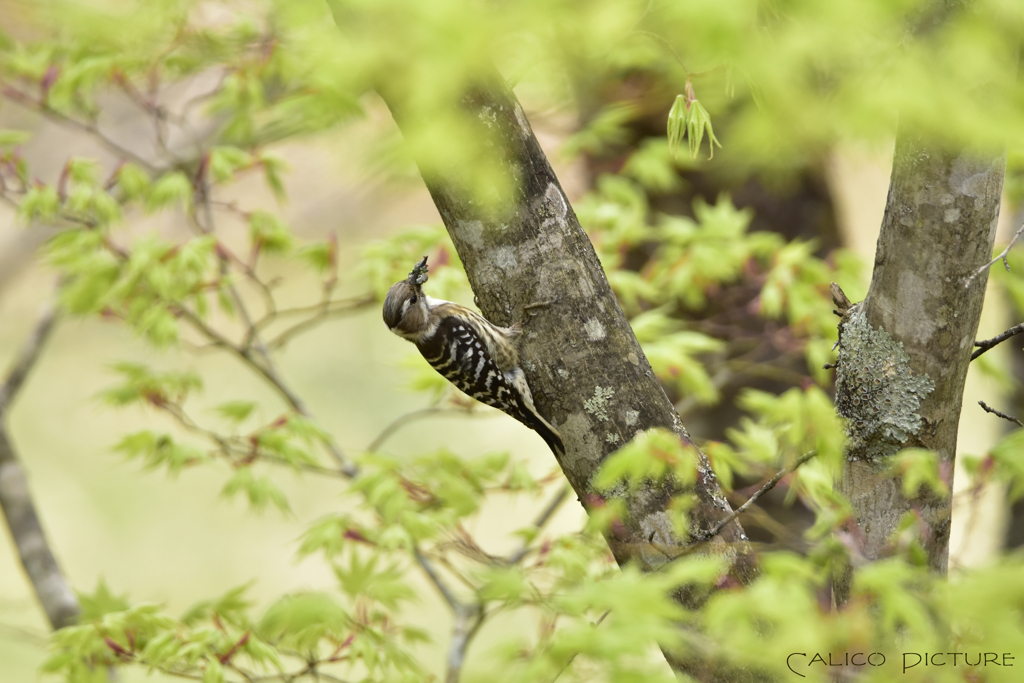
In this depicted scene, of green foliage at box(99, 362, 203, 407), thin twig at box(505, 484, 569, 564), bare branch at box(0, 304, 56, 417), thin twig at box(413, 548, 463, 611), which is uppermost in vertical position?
bare branch at box(0, 304, 56, 417)

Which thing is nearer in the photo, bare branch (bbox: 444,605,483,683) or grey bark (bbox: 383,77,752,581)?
grey bark (bbox: 383,77,752,581)

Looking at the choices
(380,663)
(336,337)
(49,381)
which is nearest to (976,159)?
(380,663)

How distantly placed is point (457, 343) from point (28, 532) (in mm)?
1981

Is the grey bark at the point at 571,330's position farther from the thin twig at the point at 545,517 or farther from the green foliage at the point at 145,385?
the green foliage at the point at 145,385

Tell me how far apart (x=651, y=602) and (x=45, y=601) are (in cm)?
278

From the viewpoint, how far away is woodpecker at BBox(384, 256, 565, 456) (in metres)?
2.33

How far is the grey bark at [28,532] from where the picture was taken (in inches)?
117

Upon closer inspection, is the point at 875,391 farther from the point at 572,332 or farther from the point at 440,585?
the point at 440,585

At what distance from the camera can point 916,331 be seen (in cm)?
171

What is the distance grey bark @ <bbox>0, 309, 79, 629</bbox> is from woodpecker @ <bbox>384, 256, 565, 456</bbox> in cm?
169

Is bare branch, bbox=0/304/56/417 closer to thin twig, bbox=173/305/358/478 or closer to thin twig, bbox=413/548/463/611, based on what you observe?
thin twig, bbox=173/305/358/478

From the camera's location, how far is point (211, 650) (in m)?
2.21

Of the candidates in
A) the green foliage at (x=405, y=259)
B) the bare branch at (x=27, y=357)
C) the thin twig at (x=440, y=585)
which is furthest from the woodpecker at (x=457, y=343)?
the bare branch at (x=27, y=357)

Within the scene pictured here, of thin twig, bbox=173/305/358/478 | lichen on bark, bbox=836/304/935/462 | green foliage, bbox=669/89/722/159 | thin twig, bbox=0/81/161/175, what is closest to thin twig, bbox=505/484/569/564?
thin twig, bbox=173/305/358/478
